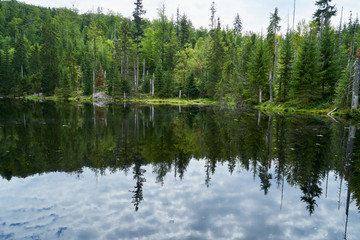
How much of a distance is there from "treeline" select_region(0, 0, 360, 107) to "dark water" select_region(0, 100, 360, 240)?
2123 centimetres

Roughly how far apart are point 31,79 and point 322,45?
192 ft

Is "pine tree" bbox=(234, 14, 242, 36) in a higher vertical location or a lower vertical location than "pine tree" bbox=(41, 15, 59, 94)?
higher

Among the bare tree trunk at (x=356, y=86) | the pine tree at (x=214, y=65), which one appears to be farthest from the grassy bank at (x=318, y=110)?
the pine tree at (x=214, y=65)

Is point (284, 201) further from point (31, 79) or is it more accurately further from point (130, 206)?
point (31, 79)

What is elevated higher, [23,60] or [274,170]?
[23,60]

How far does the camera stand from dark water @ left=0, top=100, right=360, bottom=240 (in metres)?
4.85

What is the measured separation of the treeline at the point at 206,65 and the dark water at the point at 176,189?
69.7 feet

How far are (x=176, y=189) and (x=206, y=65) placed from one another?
167 ft

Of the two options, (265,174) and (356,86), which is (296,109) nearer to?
(356,86)

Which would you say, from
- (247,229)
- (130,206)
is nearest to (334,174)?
(247,229)

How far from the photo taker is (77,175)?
25.5ft

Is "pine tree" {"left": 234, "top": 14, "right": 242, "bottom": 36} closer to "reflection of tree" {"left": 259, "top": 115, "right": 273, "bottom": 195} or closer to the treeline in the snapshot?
the treeline

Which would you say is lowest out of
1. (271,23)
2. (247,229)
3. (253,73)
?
(247,229)

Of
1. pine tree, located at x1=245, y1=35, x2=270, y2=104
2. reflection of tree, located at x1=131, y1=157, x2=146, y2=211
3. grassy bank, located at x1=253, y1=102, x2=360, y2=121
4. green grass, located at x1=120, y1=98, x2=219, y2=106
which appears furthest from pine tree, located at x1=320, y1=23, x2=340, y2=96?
reflection of tree, located at x1=131, y1=157, x2=146, y2=211
